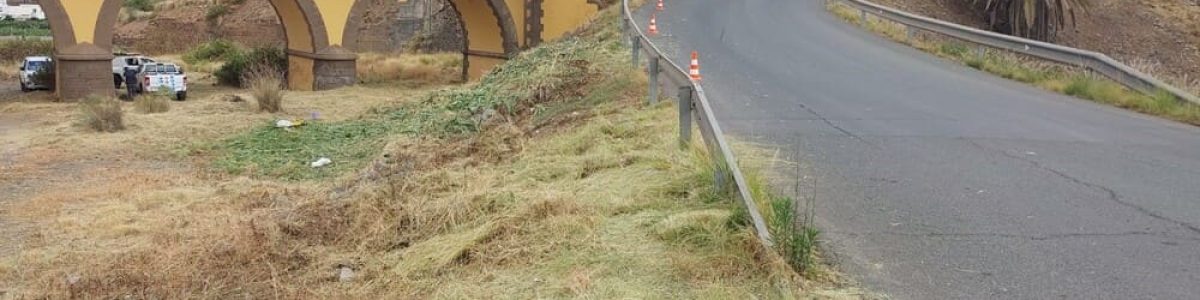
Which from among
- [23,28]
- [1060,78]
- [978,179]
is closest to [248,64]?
[1060,78]

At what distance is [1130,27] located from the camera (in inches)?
1521

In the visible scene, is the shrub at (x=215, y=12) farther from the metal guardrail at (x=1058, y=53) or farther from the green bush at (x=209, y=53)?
the metal guardrail at (x=1058, y=53)

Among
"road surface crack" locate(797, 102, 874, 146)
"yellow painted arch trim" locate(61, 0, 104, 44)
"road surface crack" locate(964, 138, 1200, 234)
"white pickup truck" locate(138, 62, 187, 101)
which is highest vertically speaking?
"yellow painted arch trim" locate(61, 0, 104, 44)

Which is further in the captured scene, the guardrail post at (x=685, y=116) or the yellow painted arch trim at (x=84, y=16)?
the yellow painted arch trim at (x=84, y=16)

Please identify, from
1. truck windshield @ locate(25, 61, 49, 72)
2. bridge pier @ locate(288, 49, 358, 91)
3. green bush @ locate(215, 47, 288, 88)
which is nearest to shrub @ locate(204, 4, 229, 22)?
green bush @ locate(215, 47, 288, 88)

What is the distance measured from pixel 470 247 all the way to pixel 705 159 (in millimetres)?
1805

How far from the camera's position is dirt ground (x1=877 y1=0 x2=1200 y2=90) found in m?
35.9

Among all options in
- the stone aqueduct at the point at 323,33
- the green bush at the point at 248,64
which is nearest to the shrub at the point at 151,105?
the stone aqueduct at the point at 323,33

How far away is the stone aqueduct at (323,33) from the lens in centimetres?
2500

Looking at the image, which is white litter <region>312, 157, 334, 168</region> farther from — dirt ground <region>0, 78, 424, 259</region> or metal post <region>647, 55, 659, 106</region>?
metal post <region>647, 55, 659, 106</region>

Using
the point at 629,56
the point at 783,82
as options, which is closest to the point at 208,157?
the point at 629,56

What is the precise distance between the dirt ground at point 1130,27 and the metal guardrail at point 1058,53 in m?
17.0

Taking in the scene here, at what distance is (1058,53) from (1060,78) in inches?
37.0

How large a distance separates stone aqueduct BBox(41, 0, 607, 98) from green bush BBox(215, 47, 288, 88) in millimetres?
1482
